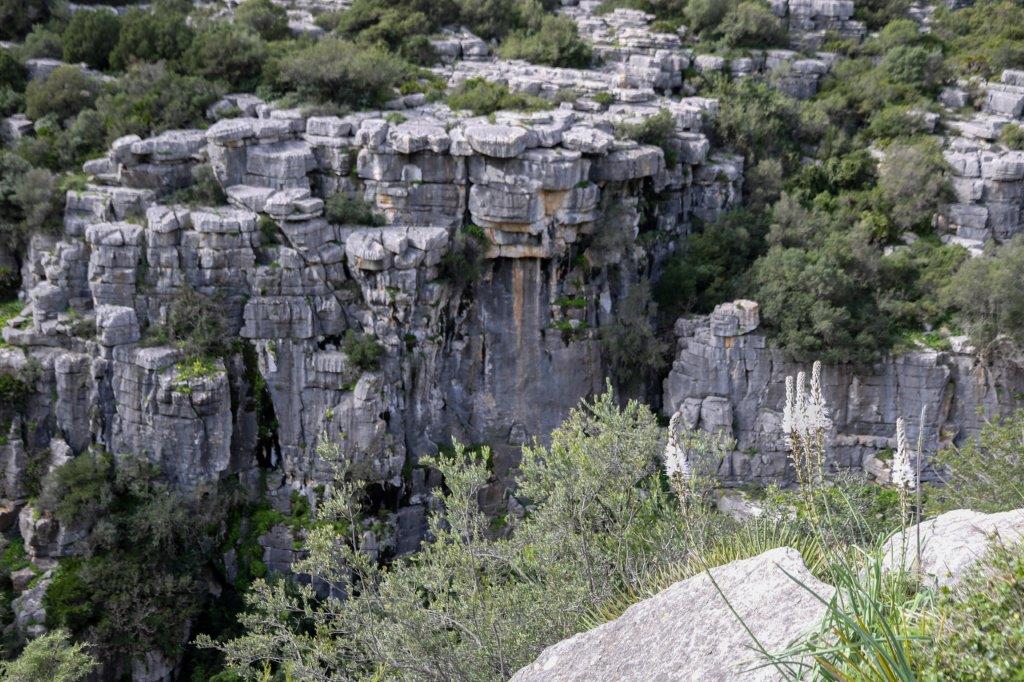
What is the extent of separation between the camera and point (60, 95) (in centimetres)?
2364

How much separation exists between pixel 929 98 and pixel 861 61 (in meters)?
2.48

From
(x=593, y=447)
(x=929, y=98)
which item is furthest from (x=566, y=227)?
(x=929, y=98)

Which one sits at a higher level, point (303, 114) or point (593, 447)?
point (303, 114)

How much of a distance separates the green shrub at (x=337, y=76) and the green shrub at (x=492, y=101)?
5.52 feet

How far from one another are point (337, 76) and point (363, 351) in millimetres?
6755

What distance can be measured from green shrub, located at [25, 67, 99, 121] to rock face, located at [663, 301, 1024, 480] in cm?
1509

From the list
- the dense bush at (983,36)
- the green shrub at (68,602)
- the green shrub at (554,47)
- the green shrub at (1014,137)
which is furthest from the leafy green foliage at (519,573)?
the dense bush at (983,36)

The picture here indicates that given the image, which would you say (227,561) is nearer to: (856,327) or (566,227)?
(566,227)

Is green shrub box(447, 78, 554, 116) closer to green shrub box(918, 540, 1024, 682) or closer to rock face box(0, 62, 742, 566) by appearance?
rock face box(0, 62, 742, 566)

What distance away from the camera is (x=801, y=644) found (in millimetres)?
6176

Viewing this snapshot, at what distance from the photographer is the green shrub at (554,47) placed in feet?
89.7

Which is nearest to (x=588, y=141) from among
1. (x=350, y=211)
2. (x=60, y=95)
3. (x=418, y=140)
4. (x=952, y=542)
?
(x=418, y=140)

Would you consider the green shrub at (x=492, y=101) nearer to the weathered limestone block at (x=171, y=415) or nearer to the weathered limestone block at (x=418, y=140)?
the weathered limestone block at (x=418, y=140)

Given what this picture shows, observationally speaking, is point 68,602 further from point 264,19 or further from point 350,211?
point 264,19
